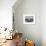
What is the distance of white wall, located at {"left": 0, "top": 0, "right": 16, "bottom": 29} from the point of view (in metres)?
3.64

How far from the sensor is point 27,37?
420 centimetres

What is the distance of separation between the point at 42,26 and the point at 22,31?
739 mm

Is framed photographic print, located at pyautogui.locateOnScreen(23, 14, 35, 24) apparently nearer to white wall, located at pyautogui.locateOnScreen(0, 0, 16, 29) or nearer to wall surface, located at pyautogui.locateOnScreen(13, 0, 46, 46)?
wall surface, located at pyautogui.locateOnScreen(13, 0, 46, 46)

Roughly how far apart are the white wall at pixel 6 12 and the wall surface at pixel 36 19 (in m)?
0.48

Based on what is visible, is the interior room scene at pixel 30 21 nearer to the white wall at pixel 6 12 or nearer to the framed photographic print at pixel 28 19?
the framed photographic print at pixel 28 19

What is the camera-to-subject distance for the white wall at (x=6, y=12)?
12.0 feet

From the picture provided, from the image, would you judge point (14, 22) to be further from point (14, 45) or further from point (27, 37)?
point (14, 45)

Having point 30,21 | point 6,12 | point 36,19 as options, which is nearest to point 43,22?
point 36,19

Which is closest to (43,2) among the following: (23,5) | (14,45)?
(23,5)

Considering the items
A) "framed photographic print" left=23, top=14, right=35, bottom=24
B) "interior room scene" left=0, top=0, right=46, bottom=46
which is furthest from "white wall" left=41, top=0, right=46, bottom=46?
"framed photographic print" left=23, top=14, right=35, bottom=24

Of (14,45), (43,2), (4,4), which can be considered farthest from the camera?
(43,2)

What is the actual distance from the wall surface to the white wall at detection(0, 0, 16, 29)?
0.48 m

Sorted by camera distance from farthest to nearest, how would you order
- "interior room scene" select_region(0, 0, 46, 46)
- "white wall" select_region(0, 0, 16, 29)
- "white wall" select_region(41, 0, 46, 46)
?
"interior room scene" select_region(0, 0, 46, 46) → "white wall" select_region(41, 0, 46, 46) → "white wall" select_region(0, 0, 16, 29)

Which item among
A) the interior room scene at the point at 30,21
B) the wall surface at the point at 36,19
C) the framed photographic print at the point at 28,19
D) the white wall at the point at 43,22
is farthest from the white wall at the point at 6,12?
the white wall at the point at 43,22
